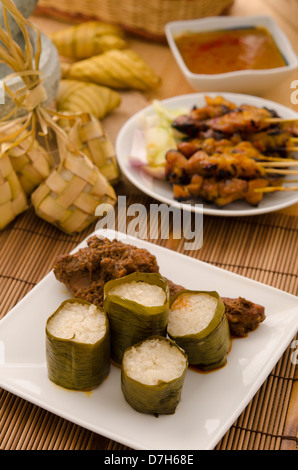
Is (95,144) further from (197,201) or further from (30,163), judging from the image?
(197,201)

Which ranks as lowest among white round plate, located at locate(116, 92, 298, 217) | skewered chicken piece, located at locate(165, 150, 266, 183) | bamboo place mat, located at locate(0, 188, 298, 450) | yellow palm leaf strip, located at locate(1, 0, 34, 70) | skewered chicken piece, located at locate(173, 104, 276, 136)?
bamboo place mat, located at locate(0, 188, 298, 450)

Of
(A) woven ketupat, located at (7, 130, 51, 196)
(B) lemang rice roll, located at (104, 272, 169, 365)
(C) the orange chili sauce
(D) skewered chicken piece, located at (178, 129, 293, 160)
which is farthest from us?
(C) the orange chili sauce

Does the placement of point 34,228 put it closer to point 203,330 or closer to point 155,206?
point 155,206

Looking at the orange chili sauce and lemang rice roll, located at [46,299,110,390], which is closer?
lemang rice roll, located at [46,299,110,390]

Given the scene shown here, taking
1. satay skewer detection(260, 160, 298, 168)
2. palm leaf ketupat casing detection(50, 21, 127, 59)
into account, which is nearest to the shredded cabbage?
satay skewer detection(260, 160, 298, 168)

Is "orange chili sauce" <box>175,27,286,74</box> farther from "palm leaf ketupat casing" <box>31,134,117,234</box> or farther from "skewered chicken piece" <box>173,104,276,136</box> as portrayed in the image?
"palm leaf ketupat casing" <box>31,134,117,234</box>

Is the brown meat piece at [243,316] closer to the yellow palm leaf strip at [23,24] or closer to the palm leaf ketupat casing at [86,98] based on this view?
the yellow palm leaf strip at [23,24]
